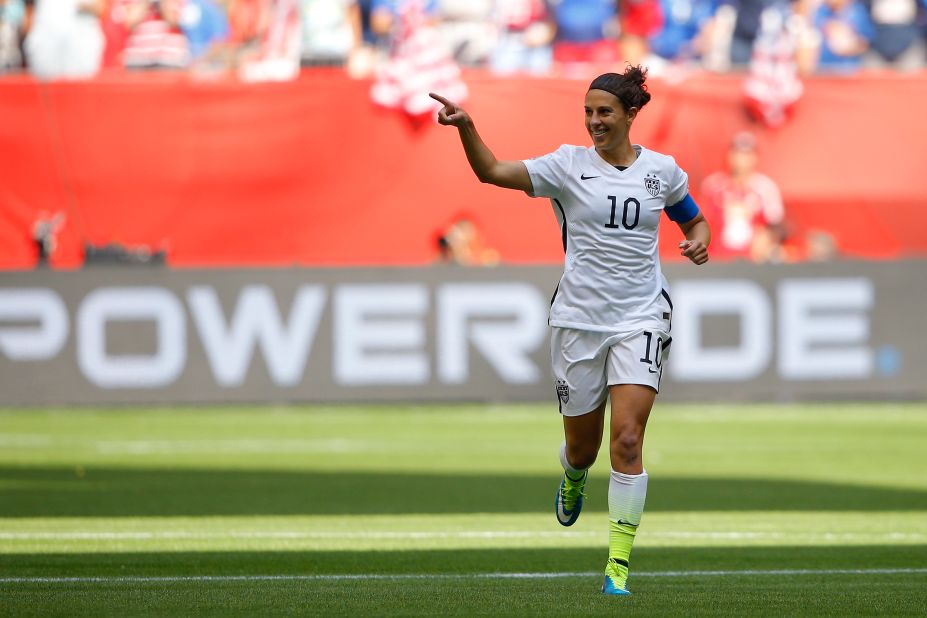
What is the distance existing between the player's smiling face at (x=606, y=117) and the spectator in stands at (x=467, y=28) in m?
13.3

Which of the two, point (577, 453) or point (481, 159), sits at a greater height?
point (481, 159)

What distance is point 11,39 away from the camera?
19875 mm

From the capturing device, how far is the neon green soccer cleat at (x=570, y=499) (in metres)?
8.17

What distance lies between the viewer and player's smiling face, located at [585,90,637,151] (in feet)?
23.8

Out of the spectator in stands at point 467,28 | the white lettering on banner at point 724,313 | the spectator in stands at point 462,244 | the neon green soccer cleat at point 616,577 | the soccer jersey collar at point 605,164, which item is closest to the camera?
the neon green soccer cleat at point 616,577

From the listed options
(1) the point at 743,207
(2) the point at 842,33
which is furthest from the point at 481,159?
(2) the point at 842,33

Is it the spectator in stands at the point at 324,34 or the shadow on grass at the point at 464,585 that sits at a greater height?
the spectator in stands at the point at 324,34

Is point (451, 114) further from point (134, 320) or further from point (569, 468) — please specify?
point (134, 320)

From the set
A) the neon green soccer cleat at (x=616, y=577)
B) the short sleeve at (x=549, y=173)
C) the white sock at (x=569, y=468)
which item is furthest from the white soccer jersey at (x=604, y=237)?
the neon green soccer cleat at (x=616, y=577)

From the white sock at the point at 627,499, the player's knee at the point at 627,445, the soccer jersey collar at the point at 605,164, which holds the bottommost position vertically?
the white sock at the point at 627,499

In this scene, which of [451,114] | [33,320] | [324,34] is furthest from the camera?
[324,34]

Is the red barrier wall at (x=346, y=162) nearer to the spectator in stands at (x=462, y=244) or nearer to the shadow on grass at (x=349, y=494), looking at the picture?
the spectator in stands at (x=462, y=244)

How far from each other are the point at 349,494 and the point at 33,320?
666 centimetres

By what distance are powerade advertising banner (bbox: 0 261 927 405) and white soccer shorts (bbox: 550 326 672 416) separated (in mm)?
9986
